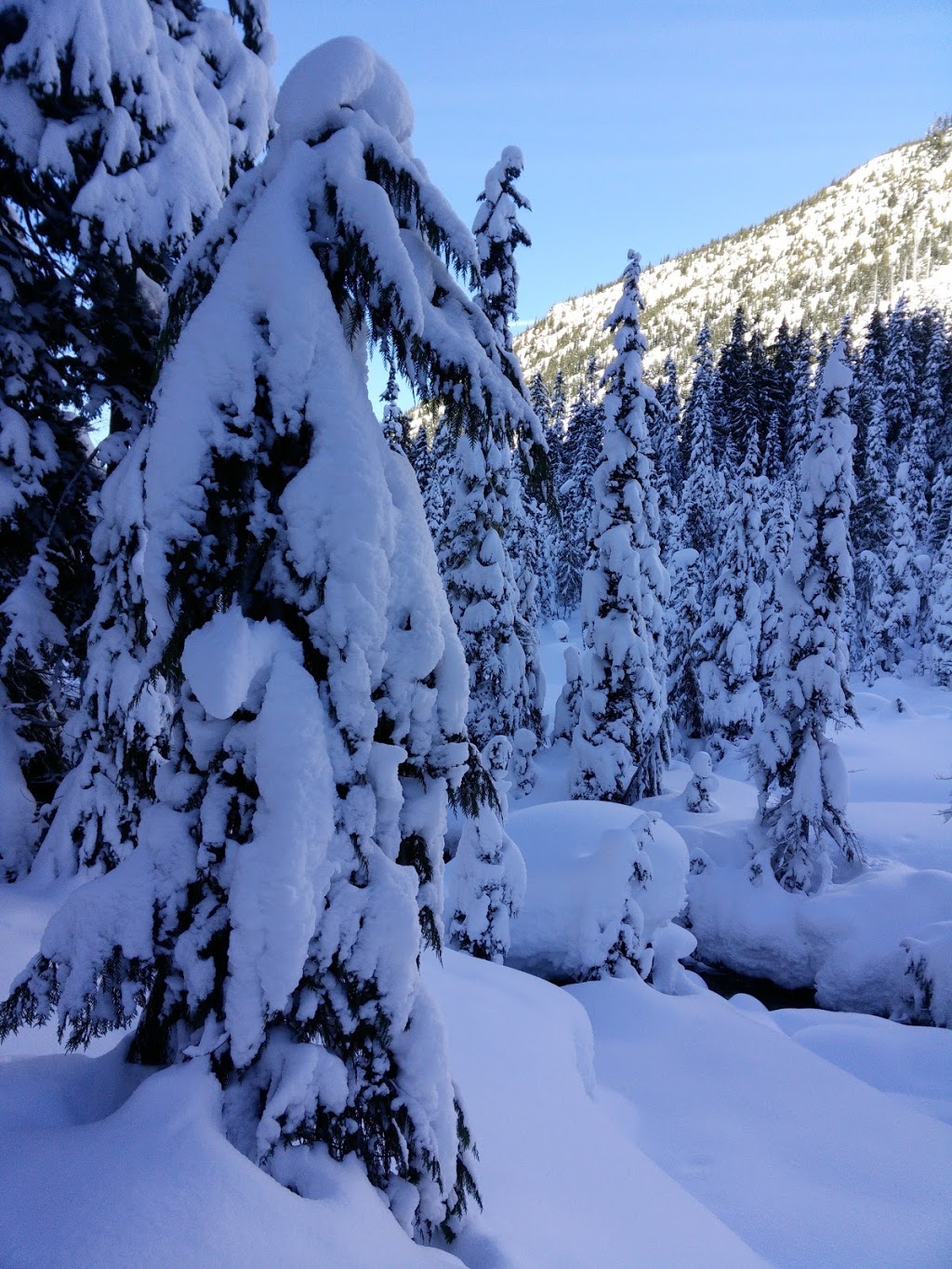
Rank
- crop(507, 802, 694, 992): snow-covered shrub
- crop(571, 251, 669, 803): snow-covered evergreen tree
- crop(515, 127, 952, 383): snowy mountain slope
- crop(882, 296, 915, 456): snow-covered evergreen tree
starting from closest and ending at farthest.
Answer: crop(507, 802, 694, 992): snow-covered shrub → crop(571, 251, 669, 803): snow-covered evergreen tree → crop(882, 296, 915, 456): snow-covered evergreen tree → crop(515, 127, 952, 383): snowy mountain slope

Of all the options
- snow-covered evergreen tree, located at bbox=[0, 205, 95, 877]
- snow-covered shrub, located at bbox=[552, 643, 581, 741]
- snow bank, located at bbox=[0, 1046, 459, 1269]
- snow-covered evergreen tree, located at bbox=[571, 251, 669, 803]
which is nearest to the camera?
snow bank, located at bbox=[0, 1046, 459, 1269]

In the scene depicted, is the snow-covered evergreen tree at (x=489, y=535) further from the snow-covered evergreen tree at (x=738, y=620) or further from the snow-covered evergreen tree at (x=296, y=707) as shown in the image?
the snow-covered evergreen tree at (x=296, y=707)

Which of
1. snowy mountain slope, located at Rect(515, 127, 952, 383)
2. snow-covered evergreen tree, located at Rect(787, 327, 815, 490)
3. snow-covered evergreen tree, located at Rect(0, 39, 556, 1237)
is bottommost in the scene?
snow-covered evergreen tree, located at Rect(0, 39, 556, 1237)

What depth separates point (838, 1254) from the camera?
15.8ft

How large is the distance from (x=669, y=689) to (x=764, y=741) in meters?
12.7

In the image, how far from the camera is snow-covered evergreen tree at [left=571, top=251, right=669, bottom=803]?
54.9 ft

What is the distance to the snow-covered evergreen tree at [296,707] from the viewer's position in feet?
8.48

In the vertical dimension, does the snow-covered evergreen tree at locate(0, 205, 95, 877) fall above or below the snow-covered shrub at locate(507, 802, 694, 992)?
above

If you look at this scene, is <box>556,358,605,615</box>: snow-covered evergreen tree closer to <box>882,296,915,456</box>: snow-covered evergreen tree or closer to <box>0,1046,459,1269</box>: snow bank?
<box>882,296,915,456</box>: snow-covered evergreen tree

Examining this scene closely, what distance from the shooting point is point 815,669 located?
15.4m

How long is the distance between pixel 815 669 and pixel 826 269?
18329cm

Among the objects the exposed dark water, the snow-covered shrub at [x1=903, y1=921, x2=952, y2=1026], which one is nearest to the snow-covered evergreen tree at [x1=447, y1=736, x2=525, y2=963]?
the exposed dark water

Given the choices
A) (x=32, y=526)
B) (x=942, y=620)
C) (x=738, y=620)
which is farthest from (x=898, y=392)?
(x=32, y=526)

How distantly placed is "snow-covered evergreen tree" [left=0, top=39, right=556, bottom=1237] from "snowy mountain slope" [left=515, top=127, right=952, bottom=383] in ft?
404
